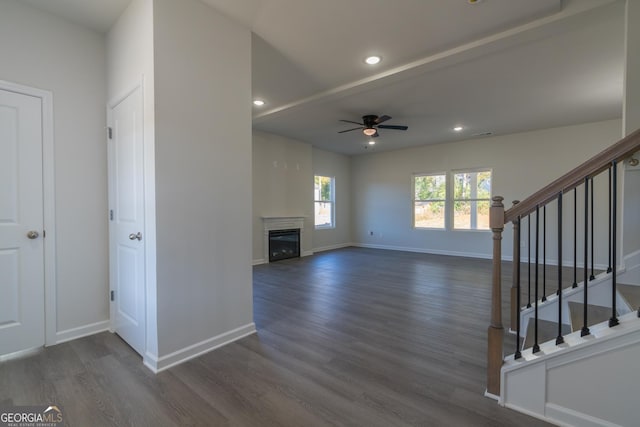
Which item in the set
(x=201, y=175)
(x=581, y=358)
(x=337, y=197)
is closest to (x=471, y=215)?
(x=337, y=197)

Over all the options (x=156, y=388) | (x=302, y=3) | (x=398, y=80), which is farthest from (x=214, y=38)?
(x=156, y=388)

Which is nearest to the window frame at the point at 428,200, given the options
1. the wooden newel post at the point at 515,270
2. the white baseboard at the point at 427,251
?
the white baseboard at the point at 427,251

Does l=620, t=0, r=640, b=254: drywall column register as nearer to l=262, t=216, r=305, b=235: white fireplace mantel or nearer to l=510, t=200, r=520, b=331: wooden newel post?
l=510, t=200, r=520, b=331: wooden newel post

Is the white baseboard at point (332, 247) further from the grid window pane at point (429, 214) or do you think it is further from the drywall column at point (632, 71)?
the drywall column at point (632, 71)

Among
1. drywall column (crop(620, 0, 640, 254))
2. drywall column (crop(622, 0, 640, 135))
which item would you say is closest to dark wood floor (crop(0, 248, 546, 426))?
drywall column (crop(620, 0, 640, 254))

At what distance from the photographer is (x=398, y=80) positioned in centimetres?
359

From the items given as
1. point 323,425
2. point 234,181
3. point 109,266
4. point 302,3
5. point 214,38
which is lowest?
point 323,425

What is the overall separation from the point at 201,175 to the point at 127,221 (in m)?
0.78

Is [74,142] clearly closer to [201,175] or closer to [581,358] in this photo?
[201,175]

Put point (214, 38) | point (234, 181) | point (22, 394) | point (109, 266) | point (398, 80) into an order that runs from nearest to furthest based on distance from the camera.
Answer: point (22, 394) < point (214, 38) < point (234, 181) < point (109, 266) < point (398, 80)

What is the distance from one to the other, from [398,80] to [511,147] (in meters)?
4.20

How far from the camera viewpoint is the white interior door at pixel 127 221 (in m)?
2.26

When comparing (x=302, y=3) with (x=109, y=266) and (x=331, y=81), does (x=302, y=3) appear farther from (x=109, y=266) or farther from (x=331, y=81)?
(x=109, y=266)

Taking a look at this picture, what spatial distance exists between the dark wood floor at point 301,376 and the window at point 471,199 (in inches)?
156
